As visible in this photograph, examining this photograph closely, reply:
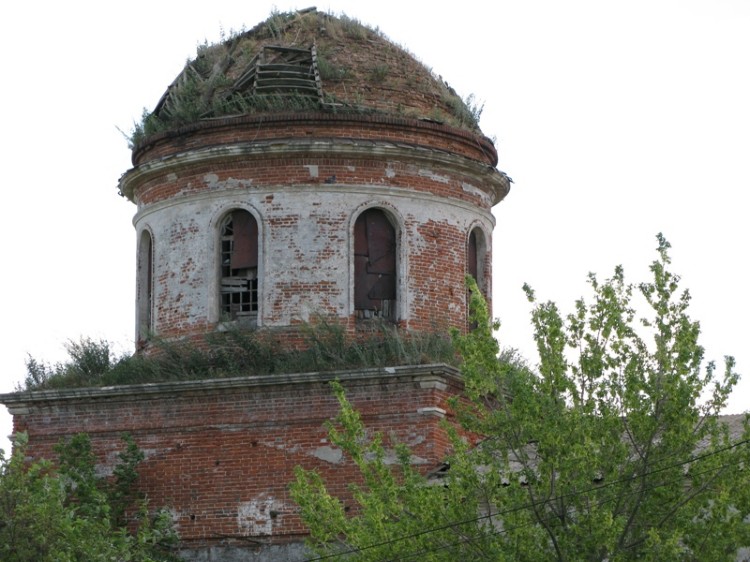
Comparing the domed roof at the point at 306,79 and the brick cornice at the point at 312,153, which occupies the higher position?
the domed roof at the point at 306,79

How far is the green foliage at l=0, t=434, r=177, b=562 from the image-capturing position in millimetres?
17984

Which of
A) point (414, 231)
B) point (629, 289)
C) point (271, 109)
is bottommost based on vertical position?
point (629, 289)

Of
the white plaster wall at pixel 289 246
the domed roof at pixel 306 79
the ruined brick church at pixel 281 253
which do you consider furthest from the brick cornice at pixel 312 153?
the domed roof at pixel 306 79

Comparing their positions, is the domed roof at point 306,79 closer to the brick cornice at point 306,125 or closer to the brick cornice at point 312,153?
the brick cornice at point 306,125

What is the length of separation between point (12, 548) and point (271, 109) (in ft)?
21.4

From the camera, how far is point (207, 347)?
21031mm

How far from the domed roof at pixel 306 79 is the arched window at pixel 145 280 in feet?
4.42

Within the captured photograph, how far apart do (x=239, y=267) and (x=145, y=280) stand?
1.85 m

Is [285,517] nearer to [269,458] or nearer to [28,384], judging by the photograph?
[269,458]

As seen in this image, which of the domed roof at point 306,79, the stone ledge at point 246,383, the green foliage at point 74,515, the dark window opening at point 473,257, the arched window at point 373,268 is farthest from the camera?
the dark window opening at point 473,257

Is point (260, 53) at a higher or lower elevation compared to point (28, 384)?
higher

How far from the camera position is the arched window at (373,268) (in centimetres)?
2127

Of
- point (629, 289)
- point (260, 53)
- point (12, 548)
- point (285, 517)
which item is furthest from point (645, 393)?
point (260, 53)

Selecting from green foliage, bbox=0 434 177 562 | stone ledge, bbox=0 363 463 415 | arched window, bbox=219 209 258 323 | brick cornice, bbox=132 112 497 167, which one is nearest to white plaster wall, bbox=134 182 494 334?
arched window, bbox=219 209 258 323
